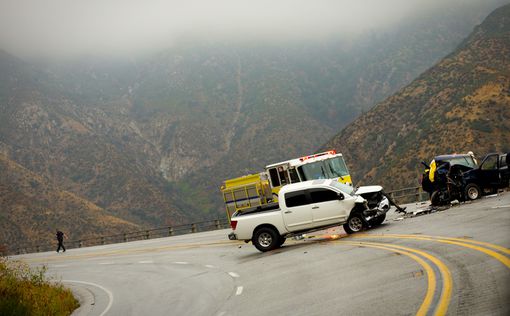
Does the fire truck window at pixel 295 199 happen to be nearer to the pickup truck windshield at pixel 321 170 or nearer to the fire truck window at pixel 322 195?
the fire truck window at pixel 322 195

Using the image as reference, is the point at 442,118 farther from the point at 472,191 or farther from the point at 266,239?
the point at 266,239

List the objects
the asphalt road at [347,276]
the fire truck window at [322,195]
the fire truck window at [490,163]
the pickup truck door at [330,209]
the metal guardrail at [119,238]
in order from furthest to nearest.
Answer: the metal guardrail at [119,238]
the fire truck window at [490,163]
the fire truck window at [322,195]
the pickup truck door at [330,209]
the asphalt road at [347,276]

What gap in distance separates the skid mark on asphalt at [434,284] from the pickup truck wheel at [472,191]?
1065 cm

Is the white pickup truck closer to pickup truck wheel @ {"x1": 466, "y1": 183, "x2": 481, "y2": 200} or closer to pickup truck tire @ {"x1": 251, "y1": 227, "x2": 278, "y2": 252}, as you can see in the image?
pickup truck tire @ {"x1": 251, "y1": 227, "x2": 278, "y2": 252}

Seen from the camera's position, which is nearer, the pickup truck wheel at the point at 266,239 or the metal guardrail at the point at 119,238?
the pickup truck wheel at the point at 266,239

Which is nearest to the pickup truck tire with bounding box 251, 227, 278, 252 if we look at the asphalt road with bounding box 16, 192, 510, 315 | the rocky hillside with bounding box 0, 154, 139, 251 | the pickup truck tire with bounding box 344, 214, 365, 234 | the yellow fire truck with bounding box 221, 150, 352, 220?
the asphalt road with bounding box 16, 192, 510, 315

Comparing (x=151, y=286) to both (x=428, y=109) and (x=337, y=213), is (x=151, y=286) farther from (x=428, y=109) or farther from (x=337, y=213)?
(x=428, y=109)

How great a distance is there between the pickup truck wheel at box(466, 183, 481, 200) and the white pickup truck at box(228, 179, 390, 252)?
5.07 m

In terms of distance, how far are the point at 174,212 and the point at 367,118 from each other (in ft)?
265

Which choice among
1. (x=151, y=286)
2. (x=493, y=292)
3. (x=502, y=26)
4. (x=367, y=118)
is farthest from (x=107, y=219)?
(x=493, y=292)

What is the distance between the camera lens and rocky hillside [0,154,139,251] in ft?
353

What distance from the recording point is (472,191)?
78.4 feet

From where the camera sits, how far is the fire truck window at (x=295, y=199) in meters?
20.4

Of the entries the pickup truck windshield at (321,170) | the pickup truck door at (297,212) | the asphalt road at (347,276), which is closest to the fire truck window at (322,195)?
the pickup truck door at (297,212)
